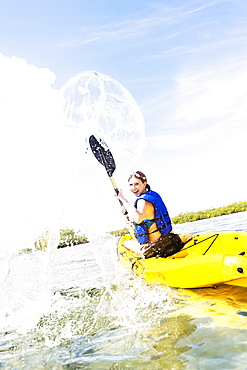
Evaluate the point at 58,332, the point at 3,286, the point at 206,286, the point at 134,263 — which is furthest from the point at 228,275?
the point at 3,286

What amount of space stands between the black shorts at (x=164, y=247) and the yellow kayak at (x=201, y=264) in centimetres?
11

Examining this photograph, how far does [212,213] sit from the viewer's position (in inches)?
1042

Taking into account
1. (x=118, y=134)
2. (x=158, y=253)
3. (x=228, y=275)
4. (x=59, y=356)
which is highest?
(x=118, y=134)

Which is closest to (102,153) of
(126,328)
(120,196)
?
(120,196)

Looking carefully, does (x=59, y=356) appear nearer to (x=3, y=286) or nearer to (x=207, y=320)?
(x=207, y=320)

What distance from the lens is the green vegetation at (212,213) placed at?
26062 millimetres

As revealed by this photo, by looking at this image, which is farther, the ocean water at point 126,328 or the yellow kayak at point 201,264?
the yellow kayak at point 201,264

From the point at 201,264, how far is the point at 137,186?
5.48 ft

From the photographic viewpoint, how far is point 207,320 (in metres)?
3.55

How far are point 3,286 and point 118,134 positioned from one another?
3140 millimetres

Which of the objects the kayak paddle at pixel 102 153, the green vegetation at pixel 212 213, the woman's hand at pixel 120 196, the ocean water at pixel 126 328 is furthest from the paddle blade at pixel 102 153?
the green vegetation at pixel 212 213

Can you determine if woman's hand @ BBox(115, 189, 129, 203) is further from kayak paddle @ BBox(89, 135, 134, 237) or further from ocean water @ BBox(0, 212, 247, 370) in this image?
ocean water @ BBox(0, 212, 247, 370)

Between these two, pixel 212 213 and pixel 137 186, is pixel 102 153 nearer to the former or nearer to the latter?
pixel 137 186

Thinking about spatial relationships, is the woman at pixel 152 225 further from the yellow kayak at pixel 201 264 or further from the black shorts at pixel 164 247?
the yellow kayak at pixel 201 264
